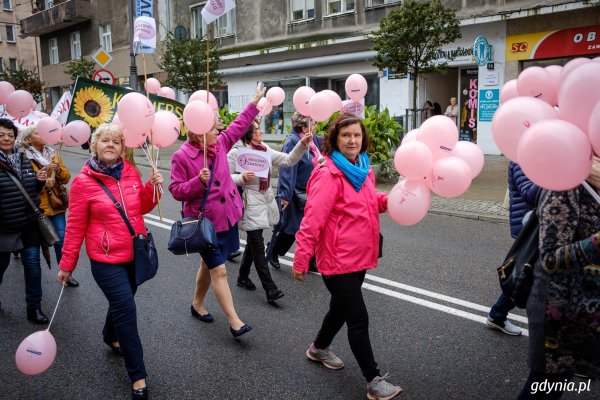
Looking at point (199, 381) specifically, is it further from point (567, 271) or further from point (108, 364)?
point (567, 271)

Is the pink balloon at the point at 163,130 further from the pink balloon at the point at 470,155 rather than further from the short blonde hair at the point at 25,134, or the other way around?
the pink balloon at the point at 470,155

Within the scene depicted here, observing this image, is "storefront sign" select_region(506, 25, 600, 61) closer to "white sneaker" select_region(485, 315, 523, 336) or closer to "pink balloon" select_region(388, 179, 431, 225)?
"white sneaker" select_region(485, 315, 523, 336)

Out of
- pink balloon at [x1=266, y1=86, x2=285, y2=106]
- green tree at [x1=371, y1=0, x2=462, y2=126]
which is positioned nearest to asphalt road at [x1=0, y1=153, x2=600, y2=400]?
pink balloon at [x1=266, y1=86, x2=285, y2=106]

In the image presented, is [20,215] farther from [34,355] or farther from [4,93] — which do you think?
[4,93]

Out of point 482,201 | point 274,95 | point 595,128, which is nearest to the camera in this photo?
point 595,128

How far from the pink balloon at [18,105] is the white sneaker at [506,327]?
5377 mm

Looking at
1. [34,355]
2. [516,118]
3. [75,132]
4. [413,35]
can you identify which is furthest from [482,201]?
[34,355]

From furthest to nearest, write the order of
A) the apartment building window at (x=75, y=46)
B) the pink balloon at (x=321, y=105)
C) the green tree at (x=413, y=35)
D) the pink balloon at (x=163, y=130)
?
the apartment building window at (x=75, y=46) → the green tree at (x=413, y=35) → the pink balloon at (x=321, y=105) → the pink balloon at (x=163, y=130)

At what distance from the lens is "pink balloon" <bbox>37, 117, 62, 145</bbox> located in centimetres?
506

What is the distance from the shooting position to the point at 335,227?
3.23 meters

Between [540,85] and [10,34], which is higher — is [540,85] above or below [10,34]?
below

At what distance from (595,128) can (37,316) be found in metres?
4.65

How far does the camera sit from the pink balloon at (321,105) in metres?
4.54

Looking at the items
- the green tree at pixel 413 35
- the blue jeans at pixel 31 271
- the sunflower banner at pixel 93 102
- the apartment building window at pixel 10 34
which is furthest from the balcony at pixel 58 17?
the blue jeans at pixel 31 271
